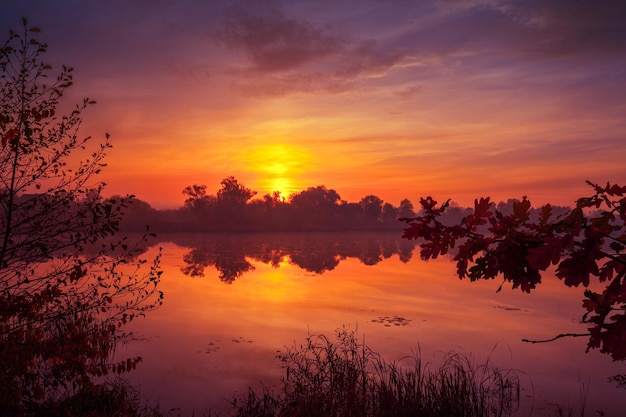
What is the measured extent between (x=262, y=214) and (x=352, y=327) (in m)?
86.7

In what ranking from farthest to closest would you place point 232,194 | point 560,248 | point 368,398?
point 232,194
point 368,398
point 560,248

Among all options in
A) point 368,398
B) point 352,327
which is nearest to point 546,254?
point 368,398

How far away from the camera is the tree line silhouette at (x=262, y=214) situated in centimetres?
8719

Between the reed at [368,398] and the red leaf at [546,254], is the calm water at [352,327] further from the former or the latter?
the red leaf at [546,254]

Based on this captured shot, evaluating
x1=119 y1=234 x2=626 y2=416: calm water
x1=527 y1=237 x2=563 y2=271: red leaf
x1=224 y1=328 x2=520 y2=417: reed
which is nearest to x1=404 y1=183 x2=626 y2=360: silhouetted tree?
x1=527 y1=237 x2=563 y2=271: red leaf

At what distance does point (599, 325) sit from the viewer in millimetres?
2795

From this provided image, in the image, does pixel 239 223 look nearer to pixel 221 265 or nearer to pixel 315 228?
pixel 315 228

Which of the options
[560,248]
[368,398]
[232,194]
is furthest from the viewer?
[232,194]

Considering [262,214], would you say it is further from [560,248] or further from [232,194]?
[560,248]

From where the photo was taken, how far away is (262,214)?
102 m

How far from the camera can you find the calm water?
35.7 ft

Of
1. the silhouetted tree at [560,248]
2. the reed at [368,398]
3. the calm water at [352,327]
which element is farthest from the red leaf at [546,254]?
the calm water at [352,327]

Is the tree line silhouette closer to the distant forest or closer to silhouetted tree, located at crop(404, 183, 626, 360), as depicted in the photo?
the distant forest

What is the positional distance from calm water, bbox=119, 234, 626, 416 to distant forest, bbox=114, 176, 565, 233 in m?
57.2
